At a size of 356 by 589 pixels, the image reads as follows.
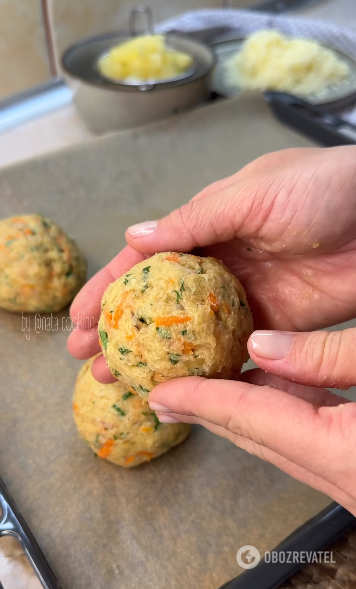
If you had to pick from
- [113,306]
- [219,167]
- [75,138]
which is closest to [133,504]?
[113,306]

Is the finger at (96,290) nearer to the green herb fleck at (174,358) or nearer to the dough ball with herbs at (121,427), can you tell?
the dough ball with herbs at (121,427)

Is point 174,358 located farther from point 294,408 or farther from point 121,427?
point 121,427

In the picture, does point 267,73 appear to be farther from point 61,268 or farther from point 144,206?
point 61,268

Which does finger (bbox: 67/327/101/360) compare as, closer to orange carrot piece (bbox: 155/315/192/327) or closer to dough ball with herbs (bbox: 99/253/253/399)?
dough ball with herbs (bbox: 99/253/253/399)

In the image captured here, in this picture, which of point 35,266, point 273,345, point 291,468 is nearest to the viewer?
point 273,345

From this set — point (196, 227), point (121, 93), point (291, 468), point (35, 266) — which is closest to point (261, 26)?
point (121, 93)

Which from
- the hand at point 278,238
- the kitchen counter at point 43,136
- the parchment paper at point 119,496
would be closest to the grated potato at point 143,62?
the kitchen counter at point 43,136
